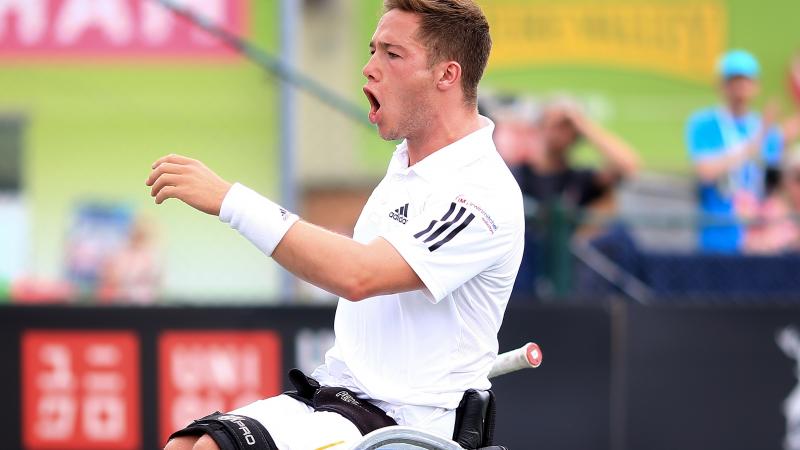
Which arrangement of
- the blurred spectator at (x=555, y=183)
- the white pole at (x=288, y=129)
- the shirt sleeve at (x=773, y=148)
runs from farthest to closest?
the shirt sleeve at (x=773, y=148), the blurred spectator at (x=555, y=183), the white pole at (x=288, y=129)

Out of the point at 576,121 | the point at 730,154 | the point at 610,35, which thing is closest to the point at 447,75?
the point at 576,121

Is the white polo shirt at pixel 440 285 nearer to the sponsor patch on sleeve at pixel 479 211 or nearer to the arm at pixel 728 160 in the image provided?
the sponsor patch on sleeve at pixel 479 211

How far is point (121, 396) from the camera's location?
8.22m

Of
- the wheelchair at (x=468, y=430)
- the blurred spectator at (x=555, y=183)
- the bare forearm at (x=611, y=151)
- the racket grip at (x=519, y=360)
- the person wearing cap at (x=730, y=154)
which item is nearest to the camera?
the wheelchair at (x=468, y=430)

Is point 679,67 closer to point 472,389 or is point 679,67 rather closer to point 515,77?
point 515,77

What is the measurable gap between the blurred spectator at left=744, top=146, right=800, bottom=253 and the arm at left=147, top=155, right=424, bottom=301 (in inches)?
207

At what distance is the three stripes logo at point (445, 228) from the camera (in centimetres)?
389

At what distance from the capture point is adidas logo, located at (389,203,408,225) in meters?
4.09

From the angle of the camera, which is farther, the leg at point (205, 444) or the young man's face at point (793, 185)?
the young man's face at point (793, 185)

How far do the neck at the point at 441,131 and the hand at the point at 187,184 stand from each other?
67 centimetres

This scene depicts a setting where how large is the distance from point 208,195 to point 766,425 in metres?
5.48

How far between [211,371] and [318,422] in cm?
432

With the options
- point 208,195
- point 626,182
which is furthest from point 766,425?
point 208,195

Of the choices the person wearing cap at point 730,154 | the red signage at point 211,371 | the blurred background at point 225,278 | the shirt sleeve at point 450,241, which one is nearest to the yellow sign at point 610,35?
the person wearing cap at point 730,154
